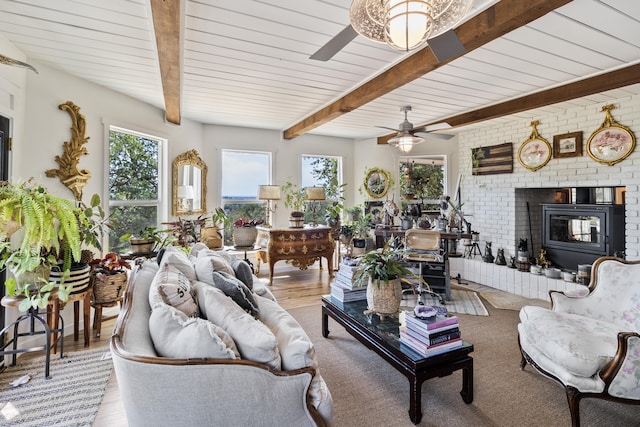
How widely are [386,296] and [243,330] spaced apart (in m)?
1.23

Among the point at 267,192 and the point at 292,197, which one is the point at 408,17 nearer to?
the point at 267,192

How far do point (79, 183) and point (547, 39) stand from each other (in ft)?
13.5

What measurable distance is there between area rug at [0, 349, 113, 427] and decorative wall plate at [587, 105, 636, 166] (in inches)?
211

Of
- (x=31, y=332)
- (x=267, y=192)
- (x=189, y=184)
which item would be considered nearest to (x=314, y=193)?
(x=267, y=192)

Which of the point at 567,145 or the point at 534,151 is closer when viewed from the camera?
the point at 567,145

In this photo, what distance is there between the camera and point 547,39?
2346 mm

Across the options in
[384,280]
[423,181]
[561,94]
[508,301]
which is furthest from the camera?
[423,181]

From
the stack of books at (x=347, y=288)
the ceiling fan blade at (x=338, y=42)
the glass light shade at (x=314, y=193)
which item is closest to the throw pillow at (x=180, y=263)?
the stack of books at (x=347, y=288)

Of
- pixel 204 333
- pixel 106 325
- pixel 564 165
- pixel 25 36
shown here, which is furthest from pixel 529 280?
pixel 25 36

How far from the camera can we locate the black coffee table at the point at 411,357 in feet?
5.82

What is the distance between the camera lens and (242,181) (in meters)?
5.48

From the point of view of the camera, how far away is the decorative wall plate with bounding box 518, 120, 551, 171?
4391 mm

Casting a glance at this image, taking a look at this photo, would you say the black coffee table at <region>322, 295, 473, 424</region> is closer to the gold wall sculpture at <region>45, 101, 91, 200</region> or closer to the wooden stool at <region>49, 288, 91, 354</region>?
the wooden stool at <region>49, 288, 91, 354</region>

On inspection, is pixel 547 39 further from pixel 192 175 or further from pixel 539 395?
pixel 192 175
